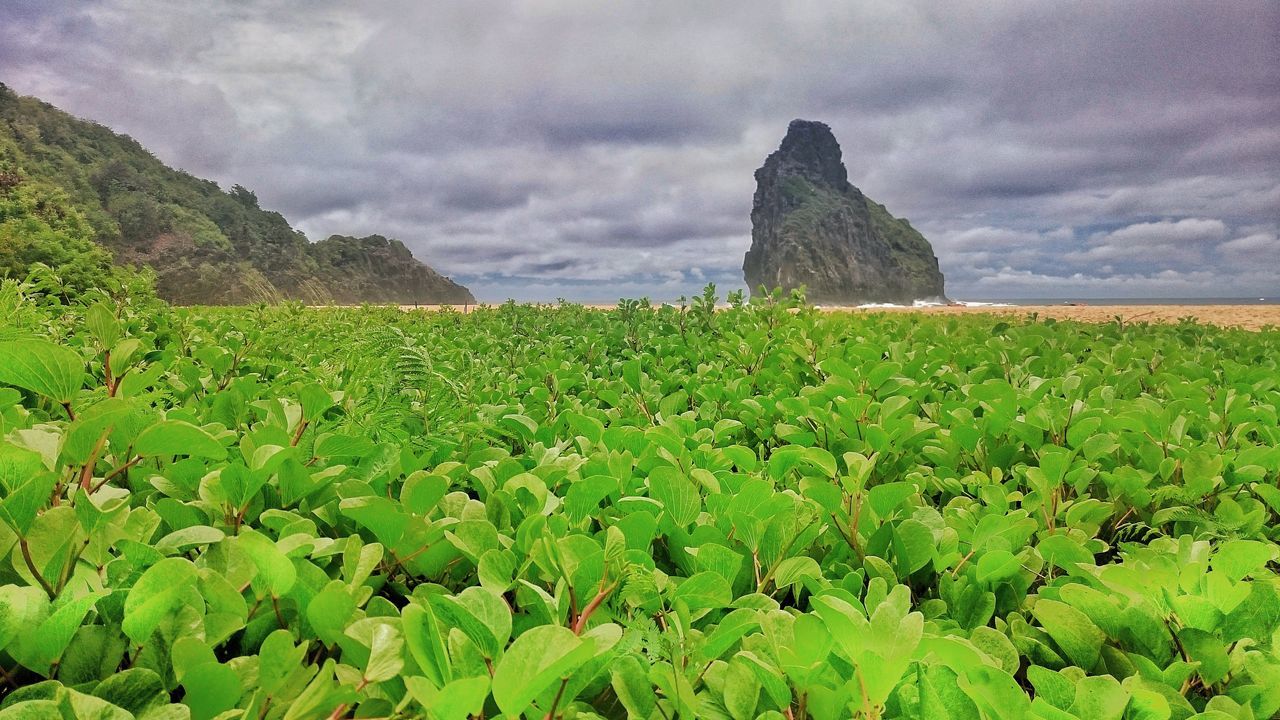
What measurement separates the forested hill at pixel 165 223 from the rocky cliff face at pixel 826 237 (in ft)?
213

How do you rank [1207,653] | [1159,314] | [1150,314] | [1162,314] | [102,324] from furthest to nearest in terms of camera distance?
[1162,314] → [1159,314] → [1150,314] → [102,324] → [1207,653]

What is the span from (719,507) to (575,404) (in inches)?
47.7

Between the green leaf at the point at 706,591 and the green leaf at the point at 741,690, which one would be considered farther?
the green leaf at the point at 706,591

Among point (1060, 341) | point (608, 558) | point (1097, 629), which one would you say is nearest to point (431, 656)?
point (608, 558)

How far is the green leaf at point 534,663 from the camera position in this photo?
653 mm

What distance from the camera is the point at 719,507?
1260 millimetres

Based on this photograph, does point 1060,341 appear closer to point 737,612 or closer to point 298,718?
point 737,612

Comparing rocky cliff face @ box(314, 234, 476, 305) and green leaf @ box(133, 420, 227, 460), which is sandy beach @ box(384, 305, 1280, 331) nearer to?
green leaf @ box(133, 420, 227, 460)

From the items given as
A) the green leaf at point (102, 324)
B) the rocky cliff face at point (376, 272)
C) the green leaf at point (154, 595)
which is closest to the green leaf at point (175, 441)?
the green leaf at point (154, 595)

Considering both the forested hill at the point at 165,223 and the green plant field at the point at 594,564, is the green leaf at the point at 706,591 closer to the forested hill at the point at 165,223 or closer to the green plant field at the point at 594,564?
the green plant field at the point at 594,564

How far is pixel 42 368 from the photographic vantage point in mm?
1104

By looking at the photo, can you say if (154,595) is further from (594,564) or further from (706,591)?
(706,591)

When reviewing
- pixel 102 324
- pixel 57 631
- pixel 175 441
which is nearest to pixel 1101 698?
pixel 57 631

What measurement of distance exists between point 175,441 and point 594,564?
0.74 metres
